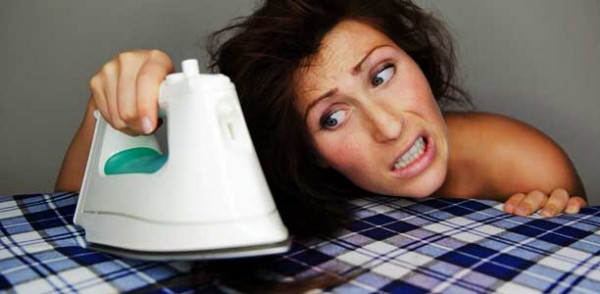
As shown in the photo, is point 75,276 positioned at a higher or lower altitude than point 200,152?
lower

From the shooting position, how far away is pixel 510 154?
47.9 inches

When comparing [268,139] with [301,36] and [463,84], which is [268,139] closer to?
[301,36]

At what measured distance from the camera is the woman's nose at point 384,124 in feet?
3.15

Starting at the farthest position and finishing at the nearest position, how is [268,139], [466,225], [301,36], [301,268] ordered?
[268,139]
[301,36]
[466,225]
[301,268]

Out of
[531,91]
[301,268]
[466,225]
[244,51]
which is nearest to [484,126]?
[531,91]

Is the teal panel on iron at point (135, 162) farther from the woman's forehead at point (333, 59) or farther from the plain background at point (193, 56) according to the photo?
the plain background at point (193, 56)

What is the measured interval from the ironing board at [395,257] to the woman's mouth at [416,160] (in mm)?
65

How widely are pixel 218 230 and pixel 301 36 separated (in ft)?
1.57

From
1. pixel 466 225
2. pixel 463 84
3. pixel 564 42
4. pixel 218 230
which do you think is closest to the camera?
pixel 218 230

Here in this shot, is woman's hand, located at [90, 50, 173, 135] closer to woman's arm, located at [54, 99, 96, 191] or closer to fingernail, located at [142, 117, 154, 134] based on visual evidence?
fingernail, located at [142, 117, 154, 134]

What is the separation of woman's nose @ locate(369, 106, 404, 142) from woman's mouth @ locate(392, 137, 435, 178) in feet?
0.19

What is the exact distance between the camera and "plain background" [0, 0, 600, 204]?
1.36 m

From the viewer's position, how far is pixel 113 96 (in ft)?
2.64

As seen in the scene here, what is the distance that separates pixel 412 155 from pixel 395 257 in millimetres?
263
